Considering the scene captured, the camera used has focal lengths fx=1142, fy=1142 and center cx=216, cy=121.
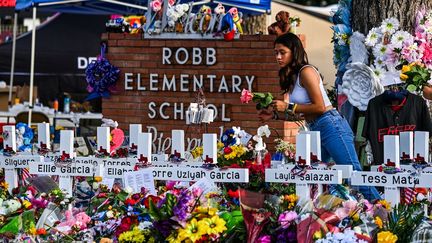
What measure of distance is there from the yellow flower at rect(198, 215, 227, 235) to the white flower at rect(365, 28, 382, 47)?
14.0ft

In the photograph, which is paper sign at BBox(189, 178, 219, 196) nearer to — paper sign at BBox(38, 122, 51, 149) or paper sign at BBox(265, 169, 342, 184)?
paper sign at BBox(265, 169, 342, 184)

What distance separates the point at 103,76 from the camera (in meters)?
12.0

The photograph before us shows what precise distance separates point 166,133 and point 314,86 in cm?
451

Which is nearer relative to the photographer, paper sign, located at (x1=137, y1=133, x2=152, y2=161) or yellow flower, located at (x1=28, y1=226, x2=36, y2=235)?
yellow flower, located at (x1=28, y1=226, x2=36, y2=235)

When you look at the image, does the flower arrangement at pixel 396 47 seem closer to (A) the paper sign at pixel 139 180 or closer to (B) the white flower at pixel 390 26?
(B) the white flower at pixel 390 26

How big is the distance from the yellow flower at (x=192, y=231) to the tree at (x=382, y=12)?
14.9 feet

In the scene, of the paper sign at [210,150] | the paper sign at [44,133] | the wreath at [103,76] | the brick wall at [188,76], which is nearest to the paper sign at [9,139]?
the paper sign at [44,133]

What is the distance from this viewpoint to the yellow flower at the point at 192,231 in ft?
16.9

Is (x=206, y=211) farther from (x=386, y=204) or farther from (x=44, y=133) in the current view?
(x=44, y=133)

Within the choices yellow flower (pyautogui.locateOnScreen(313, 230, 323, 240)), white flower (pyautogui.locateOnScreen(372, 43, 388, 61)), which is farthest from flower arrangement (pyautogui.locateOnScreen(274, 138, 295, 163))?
yellow flower (pyautogui.locateOnScreen(313, 230, 323, 240))

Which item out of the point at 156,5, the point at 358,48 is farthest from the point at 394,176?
the point at 156,5

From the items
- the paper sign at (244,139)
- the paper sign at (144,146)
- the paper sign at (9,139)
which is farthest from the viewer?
the paper sign at (244,139)

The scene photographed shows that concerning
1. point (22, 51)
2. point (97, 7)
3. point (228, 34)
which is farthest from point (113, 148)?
point (22, 51)

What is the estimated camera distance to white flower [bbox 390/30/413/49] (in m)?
8.96
